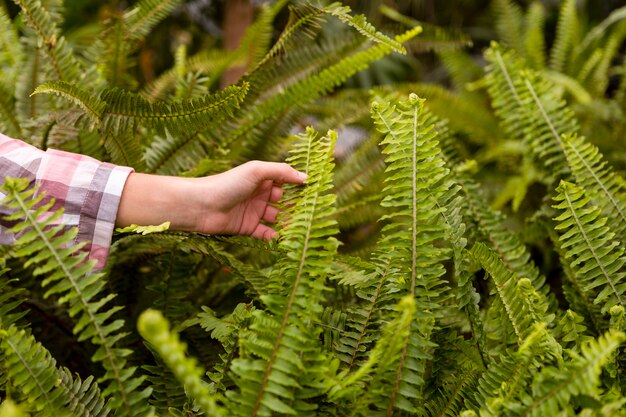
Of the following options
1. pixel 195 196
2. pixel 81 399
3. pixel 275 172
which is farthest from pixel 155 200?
pixel 81 399

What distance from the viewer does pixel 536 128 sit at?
111 cm

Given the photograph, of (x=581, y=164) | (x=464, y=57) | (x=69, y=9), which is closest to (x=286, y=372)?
(x=581, y=164)

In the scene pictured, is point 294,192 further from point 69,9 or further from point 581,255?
point 69,9

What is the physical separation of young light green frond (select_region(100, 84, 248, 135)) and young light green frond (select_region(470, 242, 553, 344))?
0.43 m

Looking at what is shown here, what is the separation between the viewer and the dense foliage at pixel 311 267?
0.62 m

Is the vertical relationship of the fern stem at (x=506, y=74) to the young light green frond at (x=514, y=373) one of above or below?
above

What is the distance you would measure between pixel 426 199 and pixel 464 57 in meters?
1.43

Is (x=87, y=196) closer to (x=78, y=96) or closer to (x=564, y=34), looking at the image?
(x=78, y=96)

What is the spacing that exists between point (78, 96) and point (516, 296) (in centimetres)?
68

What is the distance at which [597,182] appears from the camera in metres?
0.94

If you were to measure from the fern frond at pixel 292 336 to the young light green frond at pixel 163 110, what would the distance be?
10.0 inches

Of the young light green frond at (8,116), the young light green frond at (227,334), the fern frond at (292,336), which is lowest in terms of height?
the young light green frond at (8,116)

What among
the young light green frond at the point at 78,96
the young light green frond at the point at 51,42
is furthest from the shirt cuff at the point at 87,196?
the young light green frond at the point at 51,42

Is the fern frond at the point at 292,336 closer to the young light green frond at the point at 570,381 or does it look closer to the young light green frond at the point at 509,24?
the young light green frond at the point at 570,381
